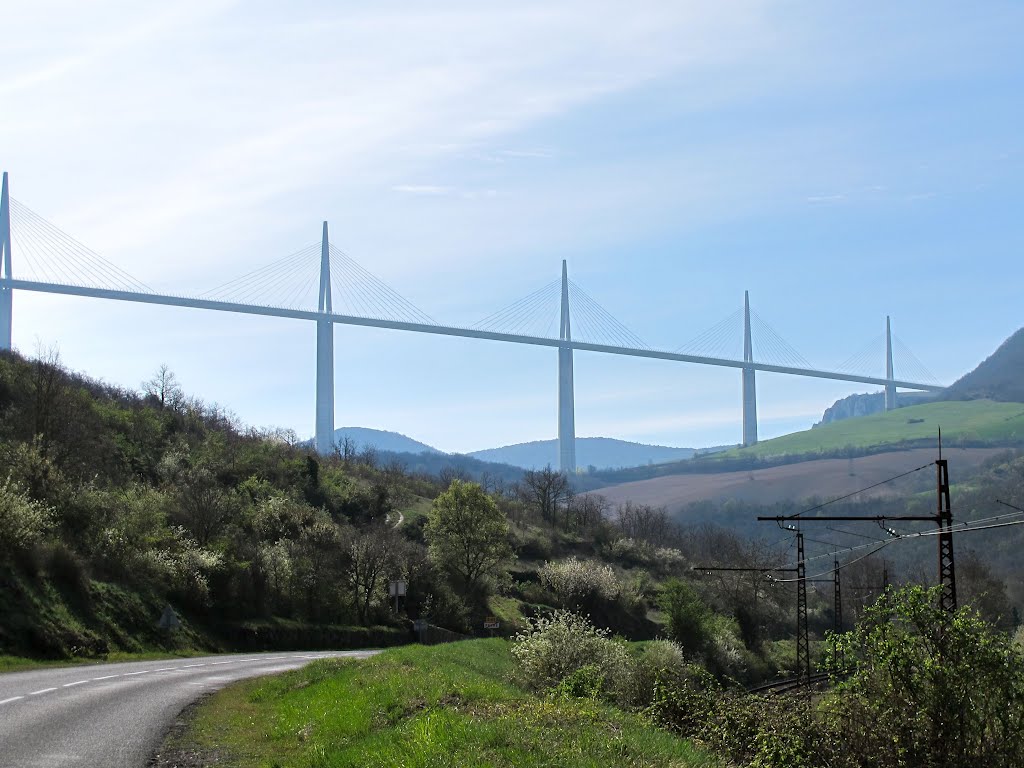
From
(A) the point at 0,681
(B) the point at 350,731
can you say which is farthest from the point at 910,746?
(A) the point at 0,681

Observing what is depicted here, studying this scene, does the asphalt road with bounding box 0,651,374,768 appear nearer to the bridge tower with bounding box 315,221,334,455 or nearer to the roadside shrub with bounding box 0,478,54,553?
the roadside shrub with bounding box 0,478,54,553

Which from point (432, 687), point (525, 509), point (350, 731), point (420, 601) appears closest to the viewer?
point (350, 731)

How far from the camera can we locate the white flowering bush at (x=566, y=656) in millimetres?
25344

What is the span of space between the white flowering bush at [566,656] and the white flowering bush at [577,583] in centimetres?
4719

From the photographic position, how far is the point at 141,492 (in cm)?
5175

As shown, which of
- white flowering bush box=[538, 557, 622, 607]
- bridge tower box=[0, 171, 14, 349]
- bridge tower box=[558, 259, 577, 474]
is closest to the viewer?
white flowering bush box=[538, 557, 622, 607]

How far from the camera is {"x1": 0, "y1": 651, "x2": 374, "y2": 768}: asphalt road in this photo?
43.5ft

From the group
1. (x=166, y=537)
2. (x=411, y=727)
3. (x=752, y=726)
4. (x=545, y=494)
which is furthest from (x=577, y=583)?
(x=411, y=727)

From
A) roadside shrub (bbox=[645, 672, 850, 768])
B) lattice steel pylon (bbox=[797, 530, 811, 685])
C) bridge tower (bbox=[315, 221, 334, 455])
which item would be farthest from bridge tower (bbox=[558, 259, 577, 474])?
roadside shrub (bbox=[645, 672, 850, 768])

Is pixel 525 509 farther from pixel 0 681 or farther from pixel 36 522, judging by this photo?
pixel 0 681

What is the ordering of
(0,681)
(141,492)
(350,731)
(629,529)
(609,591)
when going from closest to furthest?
(350,731) → (0,681) → (141,492) → (609,591) → (629,529)

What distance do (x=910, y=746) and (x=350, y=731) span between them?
7.47m

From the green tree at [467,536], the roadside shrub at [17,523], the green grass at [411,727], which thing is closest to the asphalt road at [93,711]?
the green grass at [411,727]

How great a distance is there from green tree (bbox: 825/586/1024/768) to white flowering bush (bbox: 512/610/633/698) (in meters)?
11.1
